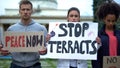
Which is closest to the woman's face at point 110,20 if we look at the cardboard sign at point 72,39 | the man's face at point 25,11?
the cardboard sign at point 72,39

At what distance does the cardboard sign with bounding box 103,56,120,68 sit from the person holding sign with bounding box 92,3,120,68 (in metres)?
0.06

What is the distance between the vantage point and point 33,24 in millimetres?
4711

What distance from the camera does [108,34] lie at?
456 centimetres

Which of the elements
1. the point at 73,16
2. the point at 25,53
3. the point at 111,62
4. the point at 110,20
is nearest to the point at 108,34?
the point at 110,20

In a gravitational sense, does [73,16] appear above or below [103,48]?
above

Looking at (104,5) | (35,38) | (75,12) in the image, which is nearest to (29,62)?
(35,38)

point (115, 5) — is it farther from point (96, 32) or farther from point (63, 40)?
point (63, 40)

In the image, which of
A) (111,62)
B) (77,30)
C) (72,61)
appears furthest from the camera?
(77,30)

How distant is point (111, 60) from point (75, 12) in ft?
2.13

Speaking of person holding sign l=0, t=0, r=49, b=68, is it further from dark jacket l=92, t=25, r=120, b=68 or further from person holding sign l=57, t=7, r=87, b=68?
dark jacket l=92, t=25, r=120, b=68

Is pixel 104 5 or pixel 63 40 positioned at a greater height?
pixel 104 5

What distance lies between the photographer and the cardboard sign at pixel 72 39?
185 inches

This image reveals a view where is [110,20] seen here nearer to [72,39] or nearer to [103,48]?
[103,48]

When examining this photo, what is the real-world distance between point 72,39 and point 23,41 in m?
0.54
